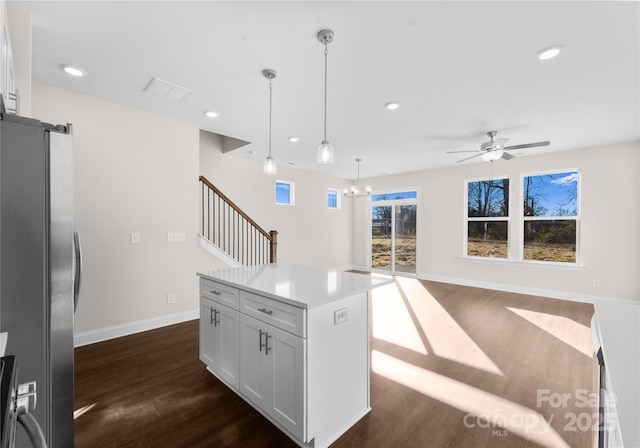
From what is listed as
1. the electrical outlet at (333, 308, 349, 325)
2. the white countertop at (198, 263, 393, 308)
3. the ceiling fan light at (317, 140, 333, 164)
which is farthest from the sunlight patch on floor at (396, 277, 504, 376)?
the ceiling fan light at (317, 140, 333, 164)

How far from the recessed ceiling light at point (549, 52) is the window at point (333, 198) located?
5.88m

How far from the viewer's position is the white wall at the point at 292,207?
5438 millimetres

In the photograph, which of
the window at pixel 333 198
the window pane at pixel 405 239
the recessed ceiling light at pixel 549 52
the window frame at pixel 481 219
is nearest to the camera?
the recessed ceiling light at pixel 549 52

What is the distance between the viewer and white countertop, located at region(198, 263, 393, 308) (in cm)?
166

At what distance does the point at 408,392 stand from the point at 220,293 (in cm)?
173

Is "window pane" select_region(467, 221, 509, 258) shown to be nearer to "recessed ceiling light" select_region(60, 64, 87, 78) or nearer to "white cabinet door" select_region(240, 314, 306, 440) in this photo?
"white cabinet door" select_region(240, 314, 306, 440)

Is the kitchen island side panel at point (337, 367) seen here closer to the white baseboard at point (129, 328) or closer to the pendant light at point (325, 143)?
the pendant light at point (325, 143)

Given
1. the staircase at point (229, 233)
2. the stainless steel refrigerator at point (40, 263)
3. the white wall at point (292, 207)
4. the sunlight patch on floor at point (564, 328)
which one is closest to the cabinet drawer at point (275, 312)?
the stainless steel refrigerator at point (40, 263)

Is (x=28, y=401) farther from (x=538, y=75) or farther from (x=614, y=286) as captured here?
(x=614, y=286)

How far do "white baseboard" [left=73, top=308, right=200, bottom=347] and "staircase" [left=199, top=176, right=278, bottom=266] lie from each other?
931 millimetres

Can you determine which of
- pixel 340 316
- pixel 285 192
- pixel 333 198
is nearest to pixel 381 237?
pixel 333 198

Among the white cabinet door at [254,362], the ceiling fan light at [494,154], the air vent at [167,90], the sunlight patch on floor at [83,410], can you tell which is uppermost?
the air vent at [167,90]

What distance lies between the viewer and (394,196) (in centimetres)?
774

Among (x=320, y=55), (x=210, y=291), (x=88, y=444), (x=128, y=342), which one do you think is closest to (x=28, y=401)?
(x=88, y=444)
